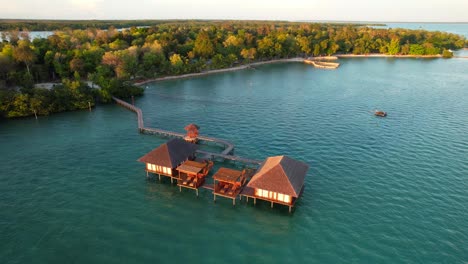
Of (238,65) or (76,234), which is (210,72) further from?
(76,234)

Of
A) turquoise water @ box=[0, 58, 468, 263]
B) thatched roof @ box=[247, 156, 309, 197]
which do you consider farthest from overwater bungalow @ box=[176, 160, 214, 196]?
thatched roof @ box=[247, 156, 309, 197]

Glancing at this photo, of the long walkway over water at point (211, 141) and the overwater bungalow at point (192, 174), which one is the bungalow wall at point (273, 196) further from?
the long walkway over water at point (211, 141)

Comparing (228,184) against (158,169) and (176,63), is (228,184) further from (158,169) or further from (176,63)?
(176,63)

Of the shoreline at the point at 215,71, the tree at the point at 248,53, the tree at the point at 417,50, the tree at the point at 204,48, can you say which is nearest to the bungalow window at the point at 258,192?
the shoreline at the point at 215,71

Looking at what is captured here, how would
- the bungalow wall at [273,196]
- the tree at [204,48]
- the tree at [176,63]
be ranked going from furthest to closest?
the tree at [204,48] < the tree at [176,63] < the bungalow wall at [273,196]

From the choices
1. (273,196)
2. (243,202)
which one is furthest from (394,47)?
(243,202)

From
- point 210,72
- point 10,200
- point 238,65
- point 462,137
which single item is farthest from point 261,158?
point 238,65

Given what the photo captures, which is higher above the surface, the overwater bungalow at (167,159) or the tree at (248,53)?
the tree at (248,53)

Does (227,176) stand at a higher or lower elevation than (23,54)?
lower
